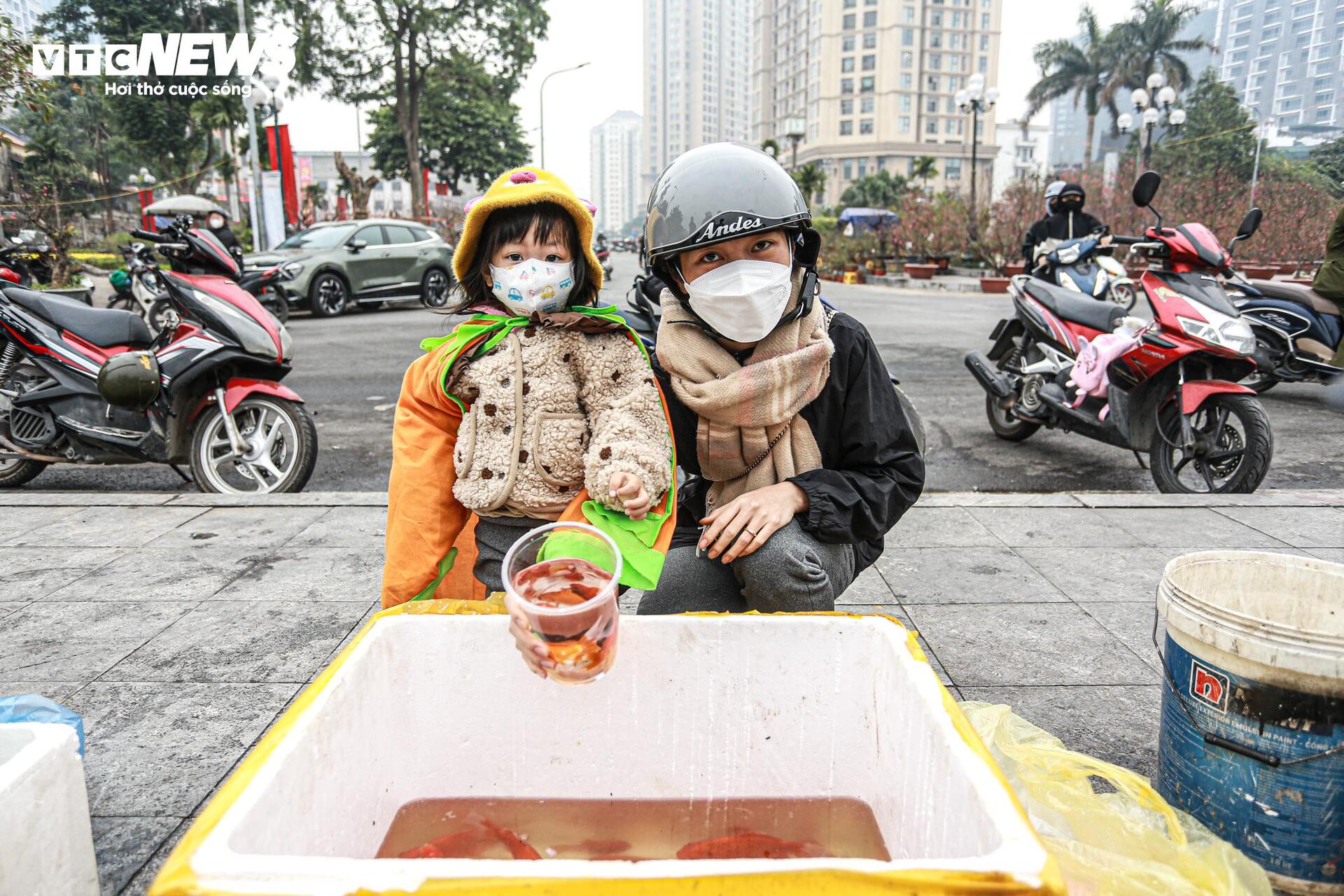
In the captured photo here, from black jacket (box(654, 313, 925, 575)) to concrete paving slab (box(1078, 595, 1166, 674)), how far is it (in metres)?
1.18

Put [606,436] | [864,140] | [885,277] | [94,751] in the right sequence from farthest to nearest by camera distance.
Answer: [864,140] < [885,277] < [94,751] < [606,436]

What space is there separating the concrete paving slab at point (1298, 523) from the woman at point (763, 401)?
2796 millimetres

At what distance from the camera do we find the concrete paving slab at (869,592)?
3219 mm

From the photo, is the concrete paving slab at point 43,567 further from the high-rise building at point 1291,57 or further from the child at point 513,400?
the high-rise building at point 1291,57

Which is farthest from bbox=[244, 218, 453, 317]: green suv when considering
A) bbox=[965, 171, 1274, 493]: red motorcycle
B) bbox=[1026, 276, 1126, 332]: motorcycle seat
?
A: bbox=[965, 171, 1274, 493]: red motorcycle

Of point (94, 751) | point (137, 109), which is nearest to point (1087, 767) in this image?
point (94, 751)

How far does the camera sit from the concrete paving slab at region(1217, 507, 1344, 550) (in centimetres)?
382

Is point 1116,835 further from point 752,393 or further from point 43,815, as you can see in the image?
point 43,815

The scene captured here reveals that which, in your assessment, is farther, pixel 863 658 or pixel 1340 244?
pixel 1340 244

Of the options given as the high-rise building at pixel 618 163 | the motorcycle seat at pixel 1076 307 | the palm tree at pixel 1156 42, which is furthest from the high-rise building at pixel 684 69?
the motorcycle seat at pixel 1076 307

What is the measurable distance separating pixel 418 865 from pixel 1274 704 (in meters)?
1.49

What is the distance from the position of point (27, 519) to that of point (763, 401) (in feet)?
13.6

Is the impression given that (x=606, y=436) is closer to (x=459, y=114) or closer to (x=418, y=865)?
(x=418, y=865)

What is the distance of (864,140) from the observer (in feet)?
312
